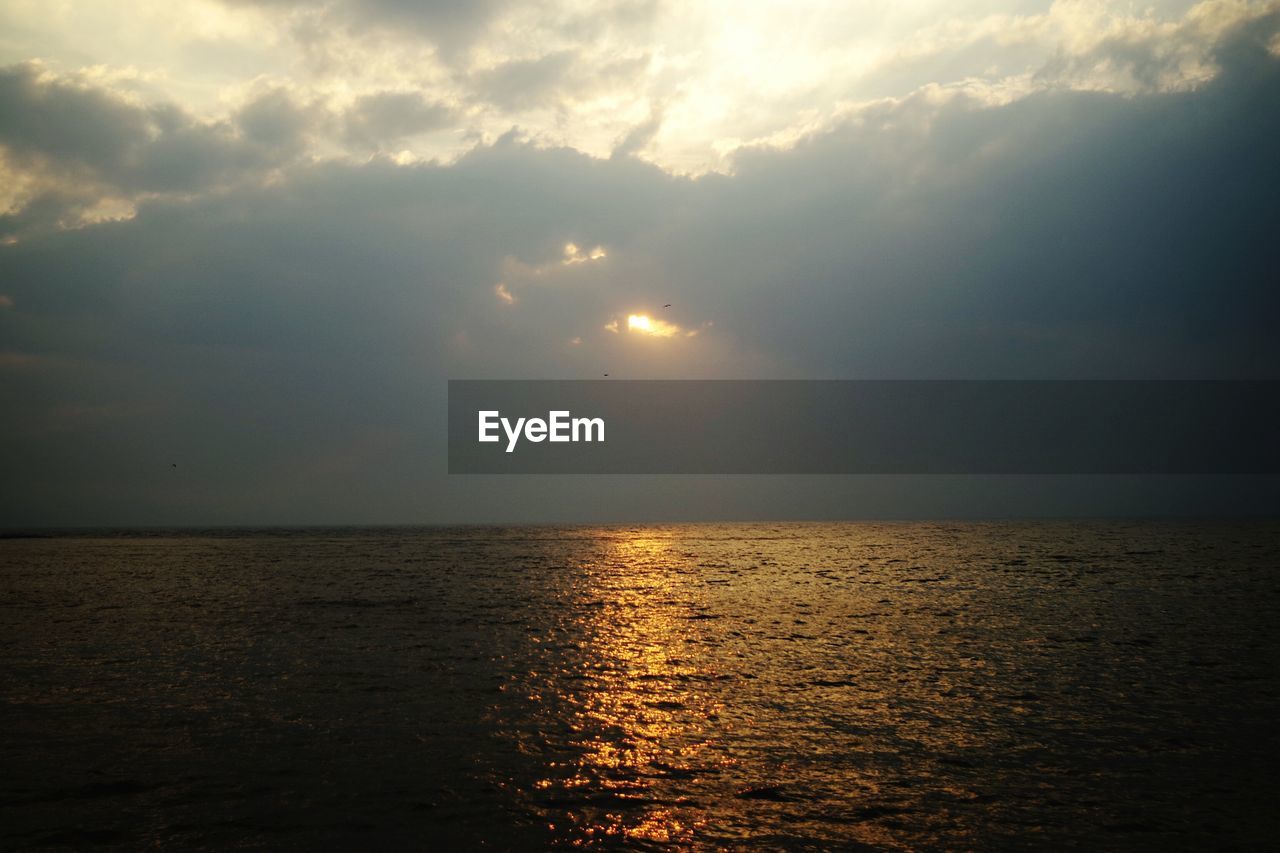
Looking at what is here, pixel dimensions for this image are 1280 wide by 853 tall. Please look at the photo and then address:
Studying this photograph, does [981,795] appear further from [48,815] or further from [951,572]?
[951,572]

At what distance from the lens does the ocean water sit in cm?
1066

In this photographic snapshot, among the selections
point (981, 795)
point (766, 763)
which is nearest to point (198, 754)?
point (766, 763)

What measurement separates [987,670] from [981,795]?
10558 mm

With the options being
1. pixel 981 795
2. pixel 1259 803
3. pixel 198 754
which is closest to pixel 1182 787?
pixel 1259 803

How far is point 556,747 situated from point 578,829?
12.9 feet

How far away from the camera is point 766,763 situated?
43.3 ft

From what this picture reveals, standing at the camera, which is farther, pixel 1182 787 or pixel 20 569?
pixel 20 569

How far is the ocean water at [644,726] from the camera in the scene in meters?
10.7

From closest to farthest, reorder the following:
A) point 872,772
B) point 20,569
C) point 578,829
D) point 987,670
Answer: point 578,829 → point 872,772 → point 987,670 → point 20,569

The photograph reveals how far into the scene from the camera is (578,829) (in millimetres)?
10422

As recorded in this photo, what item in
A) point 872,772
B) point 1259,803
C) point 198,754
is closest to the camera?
point 1259,803

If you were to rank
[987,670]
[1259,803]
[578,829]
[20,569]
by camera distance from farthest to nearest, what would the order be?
[20,569]
[987,670]
[1259,803]
[578,829]

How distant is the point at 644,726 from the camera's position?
50.9ft

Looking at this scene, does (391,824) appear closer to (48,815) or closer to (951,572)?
(48,815)
